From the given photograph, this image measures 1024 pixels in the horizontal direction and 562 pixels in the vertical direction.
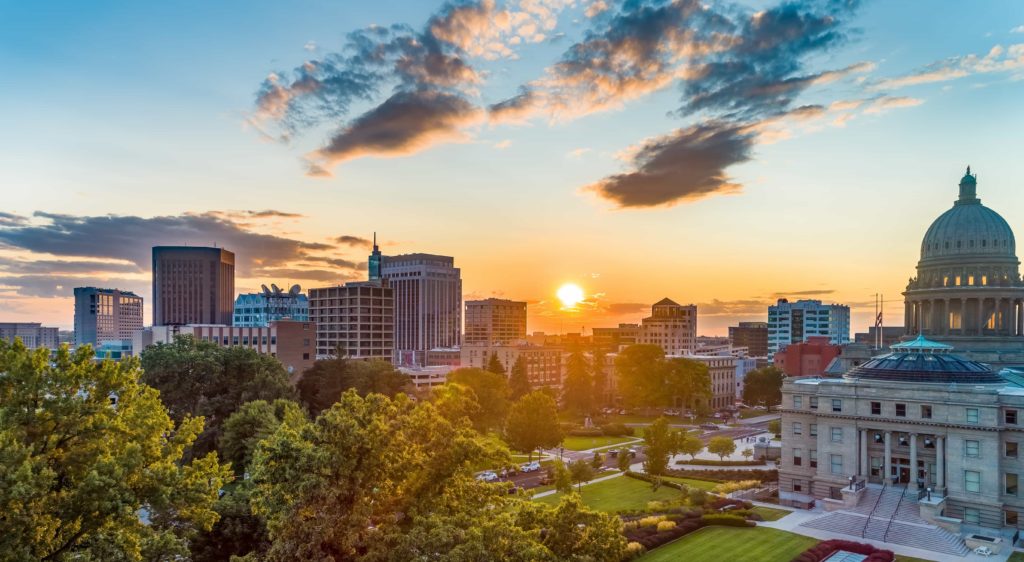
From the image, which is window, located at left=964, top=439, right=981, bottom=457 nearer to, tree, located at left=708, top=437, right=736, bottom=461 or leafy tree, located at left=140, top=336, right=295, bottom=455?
tree, located at left=708, top=437, right=736, bottom=461

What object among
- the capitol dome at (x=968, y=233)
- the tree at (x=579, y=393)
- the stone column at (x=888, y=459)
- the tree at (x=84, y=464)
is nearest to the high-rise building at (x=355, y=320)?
the tree at (x=579, y=393)

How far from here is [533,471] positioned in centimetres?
8525

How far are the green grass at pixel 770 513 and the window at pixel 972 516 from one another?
16152mm

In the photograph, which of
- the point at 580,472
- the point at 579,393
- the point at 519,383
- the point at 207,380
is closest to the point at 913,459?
the point at 580,472

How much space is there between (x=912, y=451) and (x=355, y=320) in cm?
13572

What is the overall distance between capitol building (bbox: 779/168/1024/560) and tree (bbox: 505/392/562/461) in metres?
30.6

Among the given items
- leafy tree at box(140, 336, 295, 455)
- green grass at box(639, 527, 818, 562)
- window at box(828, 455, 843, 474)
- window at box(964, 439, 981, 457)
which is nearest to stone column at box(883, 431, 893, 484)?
window at box(828, 455, 843, 474)

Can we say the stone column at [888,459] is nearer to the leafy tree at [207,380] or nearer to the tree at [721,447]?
the tree at [721,447]

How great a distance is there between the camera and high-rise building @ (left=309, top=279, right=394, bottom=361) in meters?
169

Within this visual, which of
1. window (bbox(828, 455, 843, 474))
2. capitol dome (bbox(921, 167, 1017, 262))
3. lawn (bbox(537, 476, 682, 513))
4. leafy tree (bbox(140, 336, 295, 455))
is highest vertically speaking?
capitol dome (bbox(921, 167, 1017, 262))

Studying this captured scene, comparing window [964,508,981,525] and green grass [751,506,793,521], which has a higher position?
window [964,508,981,525]

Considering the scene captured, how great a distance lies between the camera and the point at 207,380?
262 ft

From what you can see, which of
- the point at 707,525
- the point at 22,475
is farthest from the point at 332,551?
the point at 707,525

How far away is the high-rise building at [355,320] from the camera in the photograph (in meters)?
169
